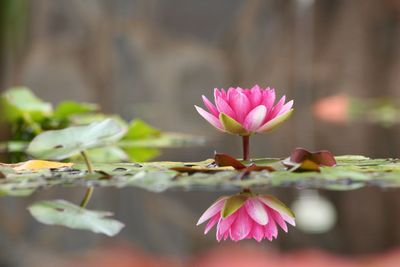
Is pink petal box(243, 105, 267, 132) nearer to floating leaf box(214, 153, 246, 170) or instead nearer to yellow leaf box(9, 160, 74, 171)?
floating leaf box(214, 153, 246, 170)

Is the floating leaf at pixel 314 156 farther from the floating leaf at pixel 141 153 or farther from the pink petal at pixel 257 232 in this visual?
the floating leaf at pixel 141 153

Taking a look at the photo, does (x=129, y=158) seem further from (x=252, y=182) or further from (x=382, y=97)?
(x=382, y=97)

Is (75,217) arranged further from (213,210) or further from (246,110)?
(246,110)

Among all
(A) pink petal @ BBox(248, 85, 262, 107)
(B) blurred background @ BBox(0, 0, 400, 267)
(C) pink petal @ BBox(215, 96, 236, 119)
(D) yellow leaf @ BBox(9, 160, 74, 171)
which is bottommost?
(D) yellow leaf @ BBox(9, 160, 74, 171)

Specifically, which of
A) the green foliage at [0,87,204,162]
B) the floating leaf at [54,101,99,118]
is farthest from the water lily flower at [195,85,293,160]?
the floating leaf at [54,101,99,118]

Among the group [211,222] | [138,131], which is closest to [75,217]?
[211,222]

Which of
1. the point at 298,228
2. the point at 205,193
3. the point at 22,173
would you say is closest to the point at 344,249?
the point at 298,228

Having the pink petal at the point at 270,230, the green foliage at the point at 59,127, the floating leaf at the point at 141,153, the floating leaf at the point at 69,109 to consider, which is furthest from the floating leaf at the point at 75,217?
the floating leaf at the point at 69,109
